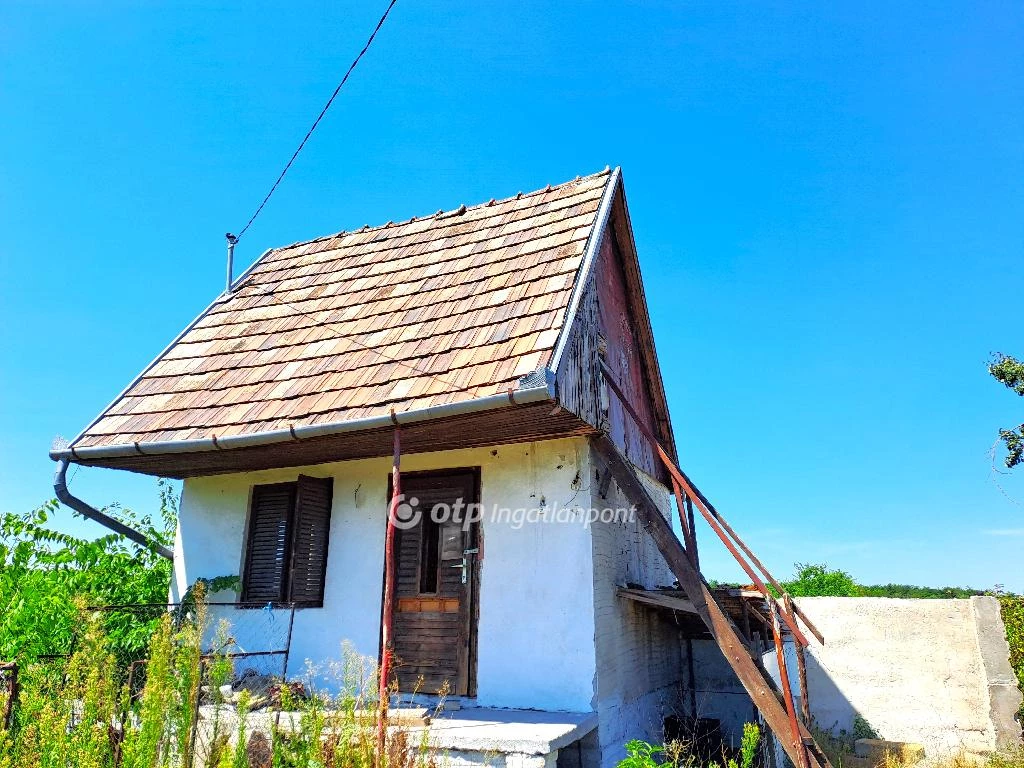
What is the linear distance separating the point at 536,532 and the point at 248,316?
502 centimetres

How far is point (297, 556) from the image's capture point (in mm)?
7219

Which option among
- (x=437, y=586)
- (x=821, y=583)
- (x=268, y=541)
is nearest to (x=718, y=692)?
(x=437, y=586)

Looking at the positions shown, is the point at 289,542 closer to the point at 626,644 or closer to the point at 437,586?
the point at 437,586

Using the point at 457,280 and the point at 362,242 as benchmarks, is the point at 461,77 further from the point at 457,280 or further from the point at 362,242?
the point at 362,242

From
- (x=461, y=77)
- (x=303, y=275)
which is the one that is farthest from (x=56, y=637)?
(x=461, y=77)

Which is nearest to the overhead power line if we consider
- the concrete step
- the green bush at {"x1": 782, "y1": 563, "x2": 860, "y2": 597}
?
the concrete step

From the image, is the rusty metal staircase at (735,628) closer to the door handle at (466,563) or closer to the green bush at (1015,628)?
the door handle at (466,563)

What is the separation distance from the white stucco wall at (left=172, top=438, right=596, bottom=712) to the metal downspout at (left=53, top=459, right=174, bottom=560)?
1.61ft

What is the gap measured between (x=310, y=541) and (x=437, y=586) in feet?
5.16

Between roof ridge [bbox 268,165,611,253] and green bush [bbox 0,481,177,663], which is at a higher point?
roof ridge [bbox 268,165,611,253]

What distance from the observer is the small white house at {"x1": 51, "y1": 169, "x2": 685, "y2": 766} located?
6000mm

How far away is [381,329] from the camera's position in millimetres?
7262
